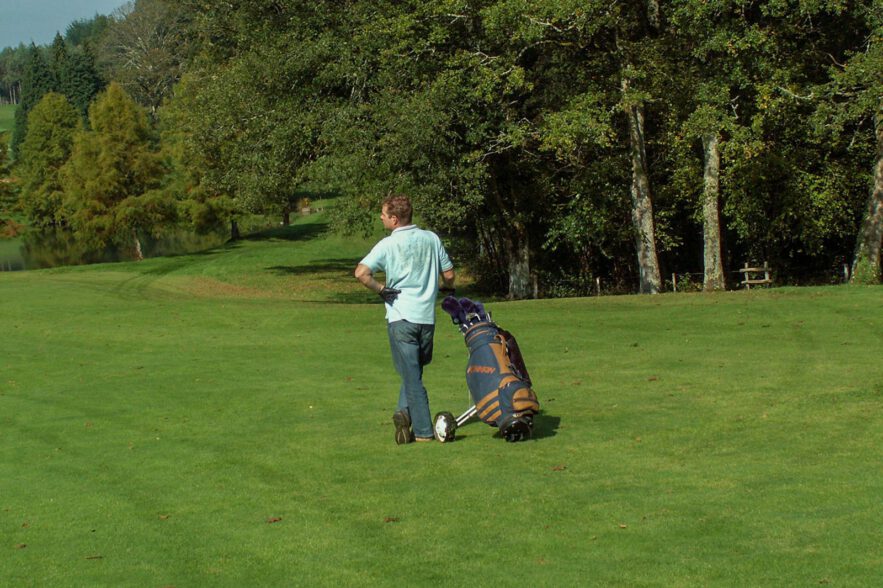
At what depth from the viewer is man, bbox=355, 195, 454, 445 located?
33.0ft

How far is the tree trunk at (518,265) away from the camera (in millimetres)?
38969

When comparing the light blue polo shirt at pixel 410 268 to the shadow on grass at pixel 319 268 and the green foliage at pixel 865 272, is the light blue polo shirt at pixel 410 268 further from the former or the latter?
the shadow on grass at pixel 319 268

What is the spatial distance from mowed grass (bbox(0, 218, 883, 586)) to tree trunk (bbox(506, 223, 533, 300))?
1826 centimetres

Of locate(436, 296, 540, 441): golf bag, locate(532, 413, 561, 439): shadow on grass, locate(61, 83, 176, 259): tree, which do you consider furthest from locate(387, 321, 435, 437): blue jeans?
locate(61, 83, 176, 259): tree

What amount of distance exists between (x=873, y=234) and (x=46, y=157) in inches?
3183

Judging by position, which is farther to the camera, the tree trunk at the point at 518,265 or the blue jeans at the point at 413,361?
the tree trunk at the point at 518,265

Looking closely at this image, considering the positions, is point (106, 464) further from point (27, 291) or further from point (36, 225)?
point (36, 225)

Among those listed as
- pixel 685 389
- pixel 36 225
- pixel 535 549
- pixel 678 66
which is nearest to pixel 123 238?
pixel 36 225

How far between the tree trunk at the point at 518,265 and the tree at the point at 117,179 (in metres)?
30.5

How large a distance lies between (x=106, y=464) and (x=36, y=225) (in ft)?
321

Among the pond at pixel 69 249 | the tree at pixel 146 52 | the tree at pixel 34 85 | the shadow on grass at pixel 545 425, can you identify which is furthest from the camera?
the tree at pixel 34 85

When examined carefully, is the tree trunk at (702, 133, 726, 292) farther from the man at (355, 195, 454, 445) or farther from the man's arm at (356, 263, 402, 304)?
the man's arm at (356, 263, 402, 304)

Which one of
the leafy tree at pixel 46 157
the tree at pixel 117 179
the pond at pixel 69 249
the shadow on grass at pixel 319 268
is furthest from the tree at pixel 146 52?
the shadow on grass at pixel 319 268

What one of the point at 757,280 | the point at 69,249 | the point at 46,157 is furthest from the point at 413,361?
the point at 46,157
